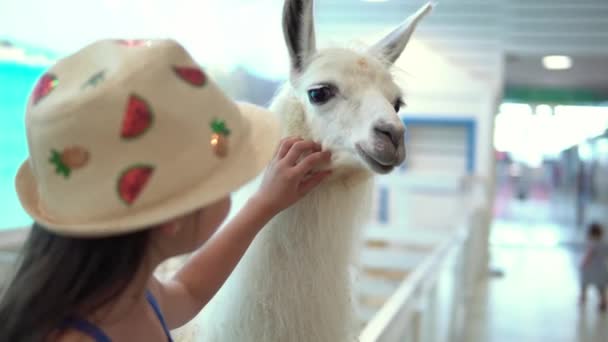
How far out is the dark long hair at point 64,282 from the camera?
21.6 inches

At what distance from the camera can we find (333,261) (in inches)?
38.5

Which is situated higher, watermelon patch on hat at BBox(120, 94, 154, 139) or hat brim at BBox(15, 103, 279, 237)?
watermelon patch on hat at BBox(120, 94, 154, 139)

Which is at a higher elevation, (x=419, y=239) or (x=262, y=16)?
(x=262, y=16)

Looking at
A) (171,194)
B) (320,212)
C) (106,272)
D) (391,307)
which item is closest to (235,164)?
(171,194)

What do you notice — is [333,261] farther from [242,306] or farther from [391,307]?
[391,307]

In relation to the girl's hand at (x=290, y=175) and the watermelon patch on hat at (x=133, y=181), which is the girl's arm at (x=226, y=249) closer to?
the girl's hand at (x=290, y=175)

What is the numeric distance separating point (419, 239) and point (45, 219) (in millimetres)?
3617

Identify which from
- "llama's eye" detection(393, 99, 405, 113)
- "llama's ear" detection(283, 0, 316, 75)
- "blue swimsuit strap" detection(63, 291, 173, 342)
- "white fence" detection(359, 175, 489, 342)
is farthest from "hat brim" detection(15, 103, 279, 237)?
"white fence" detection(359, 175, 489, 342)

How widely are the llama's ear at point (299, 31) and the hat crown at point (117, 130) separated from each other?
426 millimetres

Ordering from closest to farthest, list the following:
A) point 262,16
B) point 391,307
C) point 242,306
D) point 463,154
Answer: point 242,306 → point 391,307 → point 262,16 → point 463,154

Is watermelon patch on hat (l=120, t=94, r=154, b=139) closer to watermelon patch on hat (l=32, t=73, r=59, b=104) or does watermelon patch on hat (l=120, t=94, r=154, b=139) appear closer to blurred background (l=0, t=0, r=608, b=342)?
watermelon patch on hat (l=32, t=73, r=59, b=104)

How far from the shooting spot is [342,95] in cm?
97

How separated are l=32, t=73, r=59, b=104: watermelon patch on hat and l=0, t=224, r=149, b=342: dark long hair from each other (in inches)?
5.9

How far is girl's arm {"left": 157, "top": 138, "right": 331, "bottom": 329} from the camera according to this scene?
0.74 m
